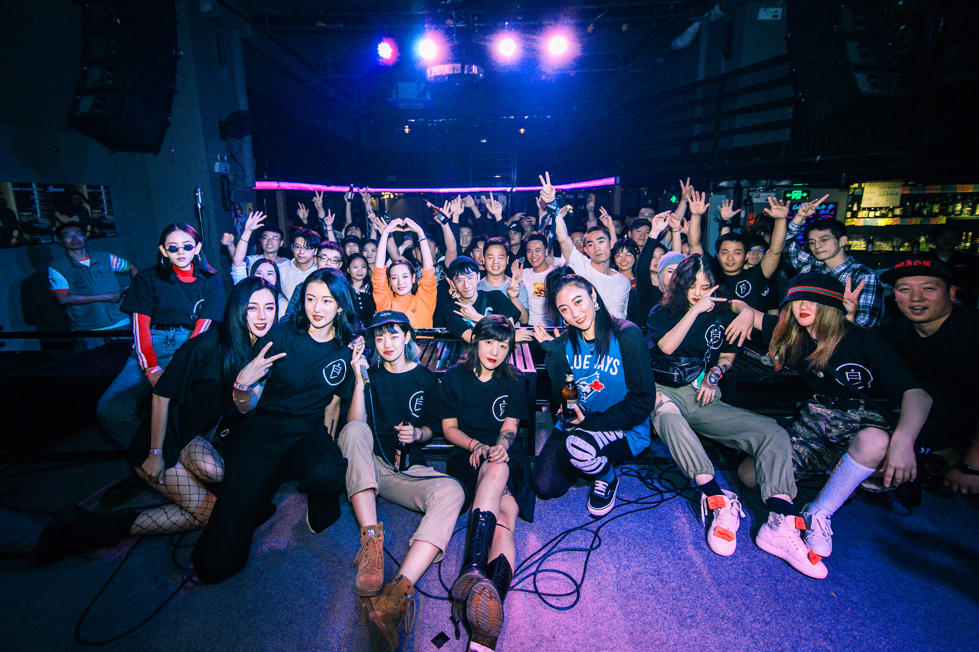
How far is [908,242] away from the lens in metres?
6.27

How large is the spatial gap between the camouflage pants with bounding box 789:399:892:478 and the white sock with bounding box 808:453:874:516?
0.50 ft

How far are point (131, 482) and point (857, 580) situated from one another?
456 cm

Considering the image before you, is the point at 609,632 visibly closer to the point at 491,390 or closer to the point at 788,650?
the point at 788,650

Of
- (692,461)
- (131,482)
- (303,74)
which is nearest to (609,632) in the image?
(692,461)

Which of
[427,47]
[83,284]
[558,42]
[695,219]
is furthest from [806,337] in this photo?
[427,47]

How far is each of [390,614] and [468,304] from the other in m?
2.32

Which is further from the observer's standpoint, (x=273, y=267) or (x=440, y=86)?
(x=440, y=86)

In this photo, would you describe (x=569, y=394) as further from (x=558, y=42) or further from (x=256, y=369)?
(x=558, y=42)

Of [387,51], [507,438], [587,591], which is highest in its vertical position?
[387,51]

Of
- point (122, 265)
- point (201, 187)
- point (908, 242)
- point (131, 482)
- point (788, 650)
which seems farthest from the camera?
point (201, 187)

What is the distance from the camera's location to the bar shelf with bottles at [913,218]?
5598 mm

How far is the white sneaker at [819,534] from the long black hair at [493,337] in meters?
1.87

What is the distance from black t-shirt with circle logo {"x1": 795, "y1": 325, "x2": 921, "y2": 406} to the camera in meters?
2.40

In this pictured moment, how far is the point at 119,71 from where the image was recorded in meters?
5.00
